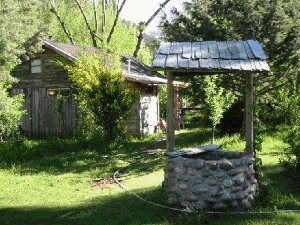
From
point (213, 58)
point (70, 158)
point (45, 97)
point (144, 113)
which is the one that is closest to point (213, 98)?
point (70, 158)

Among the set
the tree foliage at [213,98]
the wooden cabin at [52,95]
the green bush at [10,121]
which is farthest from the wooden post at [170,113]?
the wooden cabin at [52,95]

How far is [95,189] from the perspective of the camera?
38.0ft

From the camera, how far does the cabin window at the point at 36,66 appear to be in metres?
23.9

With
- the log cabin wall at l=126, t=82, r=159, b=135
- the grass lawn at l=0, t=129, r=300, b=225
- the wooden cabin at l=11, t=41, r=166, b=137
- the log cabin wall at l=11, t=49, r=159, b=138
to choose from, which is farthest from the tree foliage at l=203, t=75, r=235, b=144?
the log cabin wall at l=11, t=49, r=159, b=138

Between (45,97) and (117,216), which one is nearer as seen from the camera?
(117,216)

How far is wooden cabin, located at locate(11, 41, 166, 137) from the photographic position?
75.6ft

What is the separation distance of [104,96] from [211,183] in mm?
9670

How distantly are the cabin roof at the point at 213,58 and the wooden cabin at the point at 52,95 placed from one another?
12189mm

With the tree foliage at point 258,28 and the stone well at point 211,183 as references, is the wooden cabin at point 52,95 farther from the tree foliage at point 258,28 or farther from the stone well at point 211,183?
the stone well at point 211,183

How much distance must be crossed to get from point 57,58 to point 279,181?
15.0 metres

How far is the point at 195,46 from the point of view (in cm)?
1034

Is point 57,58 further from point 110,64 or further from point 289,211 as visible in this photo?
point 289,211

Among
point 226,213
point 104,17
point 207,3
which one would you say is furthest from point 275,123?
point 104,17

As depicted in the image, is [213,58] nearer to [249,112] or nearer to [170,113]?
[249,112]
